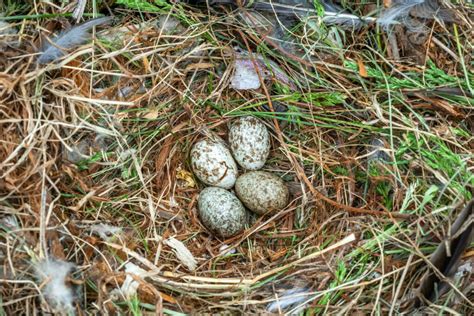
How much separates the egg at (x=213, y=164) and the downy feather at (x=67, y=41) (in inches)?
26.7

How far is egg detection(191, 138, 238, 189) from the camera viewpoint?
97.3 inches

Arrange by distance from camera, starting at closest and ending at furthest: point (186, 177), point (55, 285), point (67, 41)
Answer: point (55, 285) → point (67, 41) → point (186, 177)

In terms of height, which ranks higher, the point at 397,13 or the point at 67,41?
the point at 397,13

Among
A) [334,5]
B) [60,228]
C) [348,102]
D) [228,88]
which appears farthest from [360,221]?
[60,228]

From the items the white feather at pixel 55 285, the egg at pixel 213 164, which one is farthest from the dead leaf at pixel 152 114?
the white feather at pixel 55 285

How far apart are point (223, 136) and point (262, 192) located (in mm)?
365

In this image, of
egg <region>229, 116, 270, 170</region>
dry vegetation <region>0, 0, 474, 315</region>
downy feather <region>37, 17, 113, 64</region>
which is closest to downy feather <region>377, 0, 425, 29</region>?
dry vegetation <region>0, 0, 474, 315</region>

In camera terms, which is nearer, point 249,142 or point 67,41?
point 67,41

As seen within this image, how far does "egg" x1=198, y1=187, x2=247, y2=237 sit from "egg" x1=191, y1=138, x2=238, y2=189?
5cm

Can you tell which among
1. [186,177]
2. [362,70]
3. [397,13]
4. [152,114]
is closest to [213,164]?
[186,177]

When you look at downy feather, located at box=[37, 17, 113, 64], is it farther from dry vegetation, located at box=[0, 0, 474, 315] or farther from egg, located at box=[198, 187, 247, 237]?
egg, located at box=[198, 187, 247, 237]

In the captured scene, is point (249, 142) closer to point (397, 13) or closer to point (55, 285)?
point (397, 13)

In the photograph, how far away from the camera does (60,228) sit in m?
2.12

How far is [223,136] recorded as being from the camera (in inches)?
104
